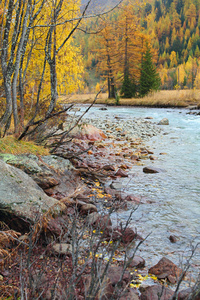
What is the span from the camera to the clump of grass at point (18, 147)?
4225 mm

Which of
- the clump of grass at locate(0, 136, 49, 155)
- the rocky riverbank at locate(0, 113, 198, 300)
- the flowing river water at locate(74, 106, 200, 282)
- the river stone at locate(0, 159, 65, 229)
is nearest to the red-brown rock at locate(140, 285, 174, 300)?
the rocky riverbank at locate(0, 113, 198, 300)

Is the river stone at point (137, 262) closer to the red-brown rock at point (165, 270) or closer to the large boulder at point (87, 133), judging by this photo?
the red-brown rock at point (165, 270)

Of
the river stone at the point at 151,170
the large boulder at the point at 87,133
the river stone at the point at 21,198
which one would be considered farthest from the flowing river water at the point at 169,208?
the large boulder at the point at 87,133

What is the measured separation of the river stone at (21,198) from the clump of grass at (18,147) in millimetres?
1268

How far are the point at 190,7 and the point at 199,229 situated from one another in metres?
162

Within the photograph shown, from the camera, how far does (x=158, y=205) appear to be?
153 inches

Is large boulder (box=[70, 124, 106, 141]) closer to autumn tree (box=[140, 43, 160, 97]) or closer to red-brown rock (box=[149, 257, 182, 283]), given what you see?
red-brown rock (box=[149, 257, 182, 283])

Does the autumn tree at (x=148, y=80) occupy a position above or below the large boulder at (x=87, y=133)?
above

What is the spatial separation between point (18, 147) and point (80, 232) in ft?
9.43

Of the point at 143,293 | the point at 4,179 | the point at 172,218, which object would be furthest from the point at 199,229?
the point at 4,179

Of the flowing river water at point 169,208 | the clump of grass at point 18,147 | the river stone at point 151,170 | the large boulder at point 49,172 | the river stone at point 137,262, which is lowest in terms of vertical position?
the flowing river water at point 169,208

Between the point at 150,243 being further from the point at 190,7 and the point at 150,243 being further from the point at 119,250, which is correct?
the point at 190,7

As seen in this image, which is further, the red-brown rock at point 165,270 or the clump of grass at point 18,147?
→ the clump of grass at point 18,147

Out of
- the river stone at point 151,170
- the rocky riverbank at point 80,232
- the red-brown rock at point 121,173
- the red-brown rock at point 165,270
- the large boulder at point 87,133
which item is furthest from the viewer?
the large boulder at point 87,133
